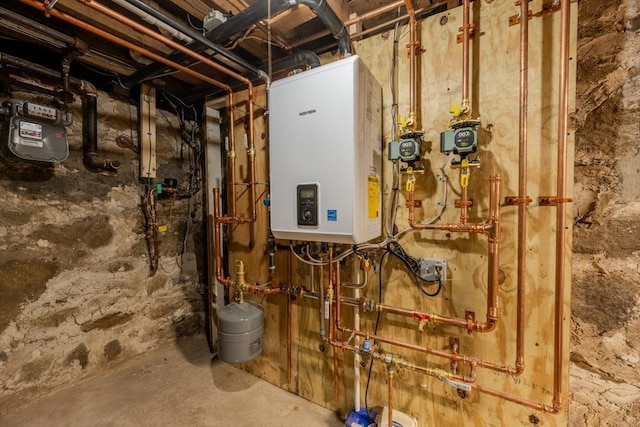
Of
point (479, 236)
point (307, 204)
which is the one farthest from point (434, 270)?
point (307, 204)

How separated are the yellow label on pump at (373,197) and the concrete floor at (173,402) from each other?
4.29ft

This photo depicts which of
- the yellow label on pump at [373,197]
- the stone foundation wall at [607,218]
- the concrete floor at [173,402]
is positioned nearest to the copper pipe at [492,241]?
the yellow label on pump at [373,197]

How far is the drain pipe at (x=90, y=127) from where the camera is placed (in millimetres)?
1804

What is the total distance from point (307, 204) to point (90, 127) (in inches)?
68.8

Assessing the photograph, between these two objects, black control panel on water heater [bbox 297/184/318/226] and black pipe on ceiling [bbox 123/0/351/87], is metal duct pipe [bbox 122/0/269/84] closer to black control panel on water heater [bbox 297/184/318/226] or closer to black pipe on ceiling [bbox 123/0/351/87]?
black pipe on ceiling [bbox 123/0/351/87]

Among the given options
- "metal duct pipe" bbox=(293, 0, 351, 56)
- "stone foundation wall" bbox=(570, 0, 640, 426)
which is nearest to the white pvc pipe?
"metal duct pipe" bbox=(293, 0, 351, 56)

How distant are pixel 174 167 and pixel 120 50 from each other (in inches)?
36.5

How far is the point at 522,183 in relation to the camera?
1083 mm

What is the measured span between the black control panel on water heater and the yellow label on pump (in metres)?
0.26

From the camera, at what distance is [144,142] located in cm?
209

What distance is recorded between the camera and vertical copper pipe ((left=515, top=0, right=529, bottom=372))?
1.06 m

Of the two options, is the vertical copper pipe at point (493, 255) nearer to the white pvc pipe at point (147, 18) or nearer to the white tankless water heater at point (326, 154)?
the white tankless water heater at point (326, 154)

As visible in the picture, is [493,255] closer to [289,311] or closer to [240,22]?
[289,311]

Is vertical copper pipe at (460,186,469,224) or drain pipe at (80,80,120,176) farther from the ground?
drain pipe at (80,80,120,176)
